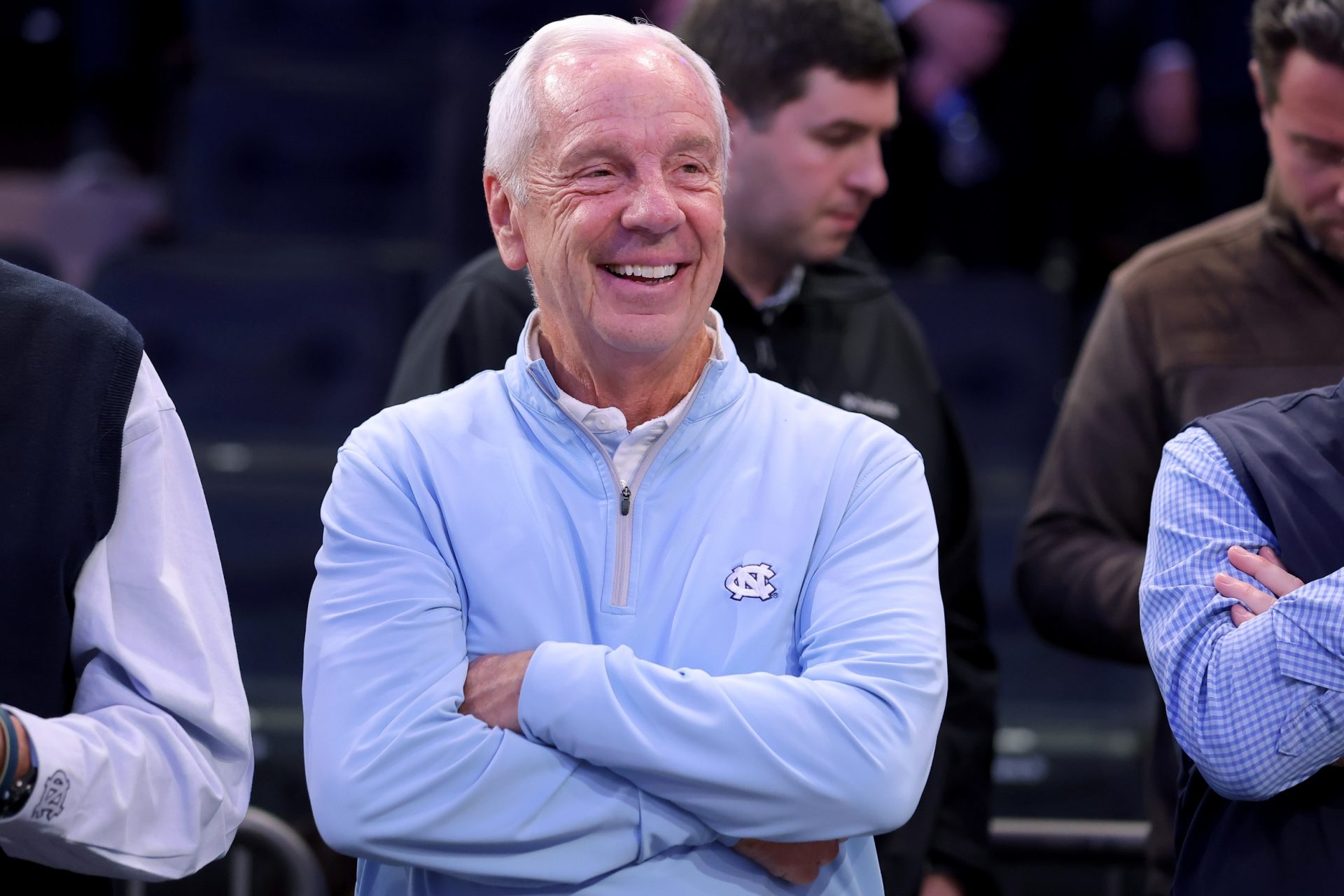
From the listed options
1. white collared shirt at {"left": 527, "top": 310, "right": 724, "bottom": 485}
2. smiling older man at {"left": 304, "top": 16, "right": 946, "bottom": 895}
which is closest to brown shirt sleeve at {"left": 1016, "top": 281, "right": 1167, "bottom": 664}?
smiling older man at {"left": 304, "top": 16, "right": 946, "bottom": 895}

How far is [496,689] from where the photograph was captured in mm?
1754

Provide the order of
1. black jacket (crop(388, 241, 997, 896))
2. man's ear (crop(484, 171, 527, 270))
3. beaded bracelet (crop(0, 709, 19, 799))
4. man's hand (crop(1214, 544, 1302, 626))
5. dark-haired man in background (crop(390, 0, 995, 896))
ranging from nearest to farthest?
1. beaded bracelet (crop(0, 709, 19, 799))
2. man's hand (crop(1214, 544, 1302, 626))
3. man's ear (crop(484, 171, 527, 270))
4. black jacket (crop(388, 241, 997, 896))
5. dark-haired man in background (crop(390, 0, 995, 896))

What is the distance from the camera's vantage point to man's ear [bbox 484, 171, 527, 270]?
6.75 ft

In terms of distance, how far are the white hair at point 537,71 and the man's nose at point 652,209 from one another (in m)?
0.12

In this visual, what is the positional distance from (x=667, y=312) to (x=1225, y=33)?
2.50 meters

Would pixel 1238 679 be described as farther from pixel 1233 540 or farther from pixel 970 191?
pixel 970 191

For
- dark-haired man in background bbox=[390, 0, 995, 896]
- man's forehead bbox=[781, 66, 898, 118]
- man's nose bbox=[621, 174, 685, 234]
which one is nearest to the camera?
man's nose bbox=[621, 174, 685, 234]

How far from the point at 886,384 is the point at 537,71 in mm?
917

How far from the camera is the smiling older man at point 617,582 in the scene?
1.69 meters

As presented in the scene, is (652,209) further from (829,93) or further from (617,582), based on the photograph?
(829,93)

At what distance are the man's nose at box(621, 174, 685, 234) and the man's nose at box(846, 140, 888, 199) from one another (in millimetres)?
825

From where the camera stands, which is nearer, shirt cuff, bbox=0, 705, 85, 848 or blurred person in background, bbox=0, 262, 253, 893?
shirt cuff, bbox=0, 705, 85, 848

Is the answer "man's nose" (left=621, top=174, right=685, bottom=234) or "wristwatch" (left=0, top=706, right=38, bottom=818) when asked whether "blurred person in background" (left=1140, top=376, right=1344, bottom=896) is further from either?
"wristwatch" (left=0, top=706, right=38, bottom=818)

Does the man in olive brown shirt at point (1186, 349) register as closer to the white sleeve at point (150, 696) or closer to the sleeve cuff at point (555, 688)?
the sleeve cuff at point (555, 688)
